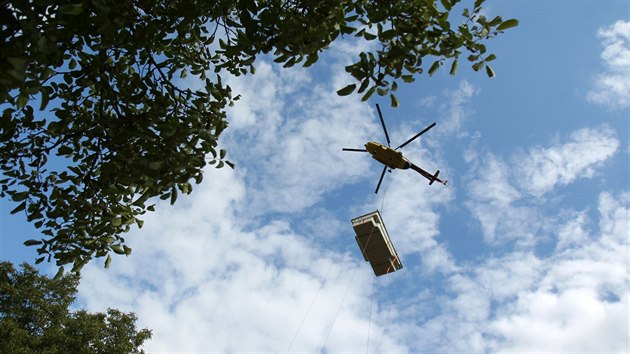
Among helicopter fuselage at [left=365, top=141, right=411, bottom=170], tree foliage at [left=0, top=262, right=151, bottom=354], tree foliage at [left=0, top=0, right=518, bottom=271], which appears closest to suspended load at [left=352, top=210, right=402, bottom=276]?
helicopter fuselage at [left=365, top=141, right=411, bottom=170]

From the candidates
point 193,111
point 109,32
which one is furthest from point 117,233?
point 109,32

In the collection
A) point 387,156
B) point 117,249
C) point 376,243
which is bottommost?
point 117,249

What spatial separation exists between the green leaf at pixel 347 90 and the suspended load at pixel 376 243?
24.3 ft

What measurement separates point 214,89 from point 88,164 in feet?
5.70

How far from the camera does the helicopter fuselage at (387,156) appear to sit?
11.4 meters

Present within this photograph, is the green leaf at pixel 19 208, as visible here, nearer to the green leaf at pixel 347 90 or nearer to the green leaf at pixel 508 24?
the green leaf at pixel 347 90

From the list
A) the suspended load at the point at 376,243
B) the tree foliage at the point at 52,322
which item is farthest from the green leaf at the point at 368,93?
the tree foliage at the point at 52,322

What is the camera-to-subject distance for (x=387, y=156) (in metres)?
11.4

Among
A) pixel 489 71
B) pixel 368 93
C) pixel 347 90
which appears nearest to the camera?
pixel 347 90

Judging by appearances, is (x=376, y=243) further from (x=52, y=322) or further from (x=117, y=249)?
(x=52, y=322)

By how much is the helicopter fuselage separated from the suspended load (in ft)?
4.17

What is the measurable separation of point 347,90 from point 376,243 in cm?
788

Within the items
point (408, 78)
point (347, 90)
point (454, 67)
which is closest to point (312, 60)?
point (347, 90)

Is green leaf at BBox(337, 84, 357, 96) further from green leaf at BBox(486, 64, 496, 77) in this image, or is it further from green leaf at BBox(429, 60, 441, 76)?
green leaf at BBox(486, 64, 496, 77)
